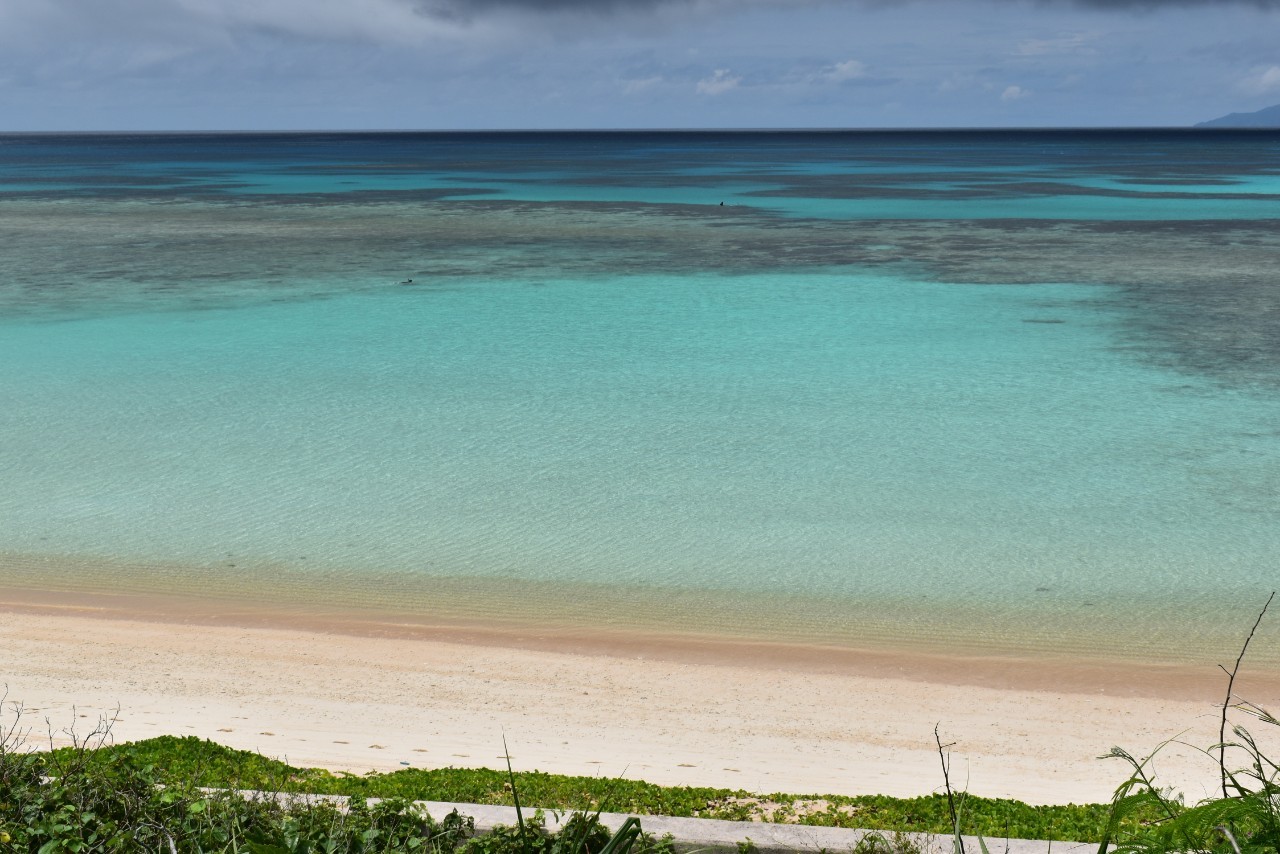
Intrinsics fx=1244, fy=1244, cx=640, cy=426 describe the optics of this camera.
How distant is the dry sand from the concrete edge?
1359 mm

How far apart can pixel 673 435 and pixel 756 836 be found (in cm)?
1004

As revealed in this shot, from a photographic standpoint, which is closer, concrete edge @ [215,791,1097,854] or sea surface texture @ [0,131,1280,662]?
concrete edge @ [215,791,1097,854]

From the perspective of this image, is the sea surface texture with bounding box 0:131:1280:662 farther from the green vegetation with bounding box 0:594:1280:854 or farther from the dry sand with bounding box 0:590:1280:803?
the green vegetation with bounding box 0:594:1280:854

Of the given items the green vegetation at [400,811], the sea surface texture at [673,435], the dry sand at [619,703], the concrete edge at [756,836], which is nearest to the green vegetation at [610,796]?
the green vegetation at [400,811]

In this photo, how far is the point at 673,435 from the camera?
46.6ft

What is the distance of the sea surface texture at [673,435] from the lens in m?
9.87

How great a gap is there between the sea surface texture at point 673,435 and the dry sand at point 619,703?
64cm

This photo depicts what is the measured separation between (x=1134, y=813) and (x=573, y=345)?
48.2 feet

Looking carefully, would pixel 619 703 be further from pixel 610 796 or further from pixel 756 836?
pixel 756 836

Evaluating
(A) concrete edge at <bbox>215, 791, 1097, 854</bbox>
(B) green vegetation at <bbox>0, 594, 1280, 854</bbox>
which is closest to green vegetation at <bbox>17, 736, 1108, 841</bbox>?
(B) green vegetation at <bbox>0, 594, 1280, 854</bbox>

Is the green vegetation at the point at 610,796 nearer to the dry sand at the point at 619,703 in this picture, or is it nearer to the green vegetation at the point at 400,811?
the green vegetation at the point at 400,811

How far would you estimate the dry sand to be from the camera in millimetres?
6375

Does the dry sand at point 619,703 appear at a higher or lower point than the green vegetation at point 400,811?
lower

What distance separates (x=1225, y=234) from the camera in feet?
113
